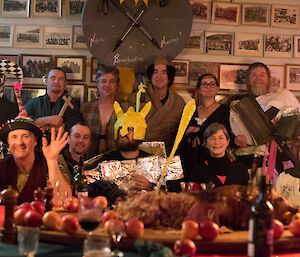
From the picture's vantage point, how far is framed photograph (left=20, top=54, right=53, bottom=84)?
4.70m

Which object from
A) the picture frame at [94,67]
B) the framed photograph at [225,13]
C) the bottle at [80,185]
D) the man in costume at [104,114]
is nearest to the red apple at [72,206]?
the bottle at [80,185]

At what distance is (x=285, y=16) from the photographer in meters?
4.91

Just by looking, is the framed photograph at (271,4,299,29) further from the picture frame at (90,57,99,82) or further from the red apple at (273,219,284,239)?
the red apple at (273,219,284,239)

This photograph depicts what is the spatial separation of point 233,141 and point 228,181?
1.16 meters

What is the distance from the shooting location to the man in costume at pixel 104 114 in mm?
4328

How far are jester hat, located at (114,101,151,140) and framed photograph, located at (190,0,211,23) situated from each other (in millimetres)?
1288

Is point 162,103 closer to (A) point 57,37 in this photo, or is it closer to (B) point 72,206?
(A) point 57,37

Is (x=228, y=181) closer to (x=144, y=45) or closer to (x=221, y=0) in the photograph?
(x=144, y=45)

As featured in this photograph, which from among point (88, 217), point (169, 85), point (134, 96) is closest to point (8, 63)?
point (134, 96)

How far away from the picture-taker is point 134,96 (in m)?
4.51

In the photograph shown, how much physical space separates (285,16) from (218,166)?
2.31 metres

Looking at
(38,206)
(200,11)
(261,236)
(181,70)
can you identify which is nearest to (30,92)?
(181,70)

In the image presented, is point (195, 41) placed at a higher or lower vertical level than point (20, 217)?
higher

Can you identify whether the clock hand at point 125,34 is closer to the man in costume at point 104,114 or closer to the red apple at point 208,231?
the man in costume at point 104,114
